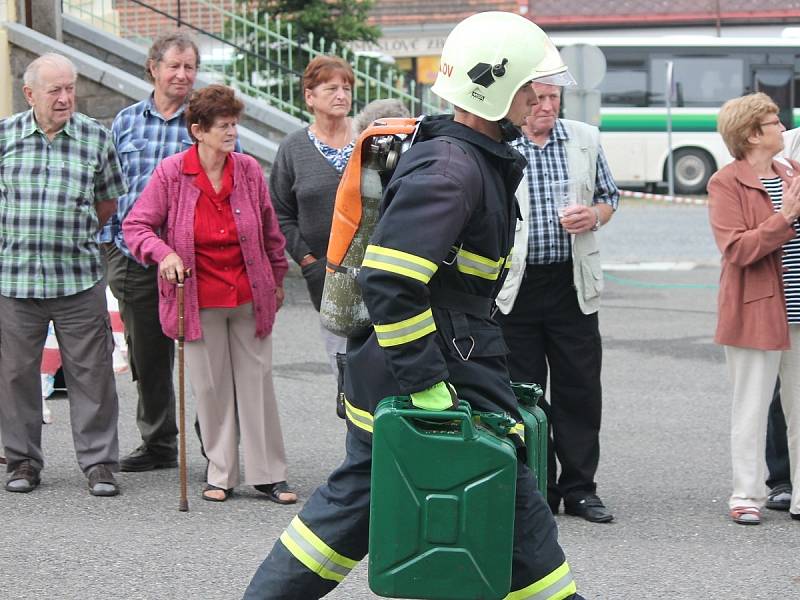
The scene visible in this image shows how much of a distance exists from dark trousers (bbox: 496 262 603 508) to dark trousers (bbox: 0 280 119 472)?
1.88 m

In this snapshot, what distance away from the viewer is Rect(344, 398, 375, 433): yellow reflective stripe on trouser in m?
4.05

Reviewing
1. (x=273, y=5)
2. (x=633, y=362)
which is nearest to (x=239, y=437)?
(x=633, y=362)

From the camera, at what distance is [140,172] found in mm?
6926

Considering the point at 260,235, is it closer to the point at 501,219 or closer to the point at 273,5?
the point at 501,219

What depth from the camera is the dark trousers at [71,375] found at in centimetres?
656

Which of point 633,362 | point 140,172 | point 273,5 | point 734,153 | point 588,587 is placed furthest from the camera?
point 273,5

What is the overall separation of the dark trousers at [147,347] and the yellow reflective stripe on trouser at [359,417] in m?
2.96

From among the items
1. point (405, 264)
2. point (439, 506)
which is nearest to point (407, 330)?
point (405, 264)

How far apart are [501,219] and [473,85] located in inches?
14.9

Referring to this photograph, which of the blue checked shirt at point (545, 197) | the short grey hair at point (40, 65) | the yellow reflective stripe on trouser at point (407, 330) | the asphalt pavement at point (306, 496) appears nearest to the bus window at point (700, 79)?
the asphalt pavement at point (306, 496)

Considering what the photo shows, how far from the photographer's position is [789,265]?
20.5 ft

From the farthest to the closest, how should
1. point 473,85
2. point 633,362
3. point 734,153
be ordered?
point 633,362 → point 734,153 → point 473,85

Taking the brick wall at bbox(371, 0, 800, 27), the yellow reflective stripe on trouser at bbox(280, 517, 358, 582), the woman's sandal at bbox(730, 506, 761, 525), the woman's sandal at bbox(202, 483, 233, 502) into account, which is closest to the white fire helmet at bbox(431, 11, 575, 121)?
the yellow reflective stripe on trouser at bbox(280, 517, 358, 582)

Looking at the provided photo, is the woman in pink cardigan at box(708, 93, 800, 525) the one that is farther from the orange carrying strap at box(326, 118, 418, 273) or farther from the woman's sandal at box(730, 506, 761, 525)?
the orange carrying strap at box(326, 118, 418, 273)
